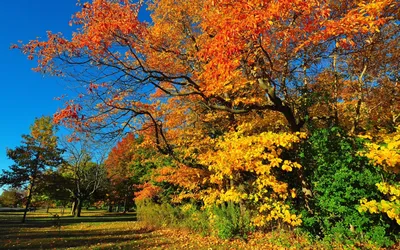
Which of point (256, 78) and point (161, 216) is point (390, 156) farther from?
point (161, 216)

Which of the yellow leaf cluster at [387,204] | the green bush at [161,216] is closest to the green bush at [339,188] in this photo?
the yellow leaf cluster at [387,204]

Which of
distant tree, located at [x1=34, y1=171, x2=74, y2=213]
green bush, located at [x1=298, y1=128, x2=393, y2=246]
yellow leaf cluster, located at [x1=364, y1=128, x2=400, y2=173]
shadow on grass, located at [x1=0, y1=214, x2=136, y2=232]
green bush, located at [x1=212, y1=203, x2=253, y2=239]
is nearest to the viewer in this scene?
yellow leaf cluster, located at [x1=364, y1=128, x2=400, y2=173]

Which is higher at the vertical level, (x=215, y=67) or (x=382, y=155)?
(x=215, y=67)

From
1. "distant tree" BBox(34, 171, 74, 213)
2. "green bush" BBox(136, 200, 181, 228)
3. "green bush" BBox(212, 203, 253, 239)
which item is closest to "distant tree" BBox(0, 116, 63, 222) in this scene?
"distant tree" BBox(34, 171, 74, 213)

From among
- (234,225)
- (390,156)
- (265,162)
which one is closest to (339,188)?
(390,156)

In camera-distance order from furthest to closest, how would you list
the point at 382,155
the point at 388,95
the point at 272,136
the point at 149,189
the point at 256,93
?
the point at 149,189
the point at 388,95
the point at 256,93
the point at 272,136
the point at 382,155

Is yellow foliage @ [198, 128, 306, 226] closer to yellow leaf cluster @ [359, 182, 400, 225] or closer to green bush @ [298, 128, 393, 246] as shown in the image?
green bush @ [298, 128, 393, 246]

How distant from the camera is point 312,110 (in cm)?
932

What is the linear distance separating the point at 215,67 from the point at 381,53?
6.82 meters

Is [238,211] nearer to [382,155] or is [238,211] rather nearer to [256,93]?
[256,93]

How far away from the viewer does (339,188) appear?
647 cm

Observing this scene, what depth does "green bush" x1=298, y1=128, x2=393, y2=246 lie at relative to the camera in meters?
6.13

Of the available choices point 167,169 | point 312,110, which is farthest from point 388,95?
point 167,169

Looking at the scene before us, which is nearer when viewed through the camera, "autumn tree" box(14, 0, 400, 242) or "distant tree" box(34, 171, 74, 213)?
"autumn tree" box(14, 0, 400, 242)
